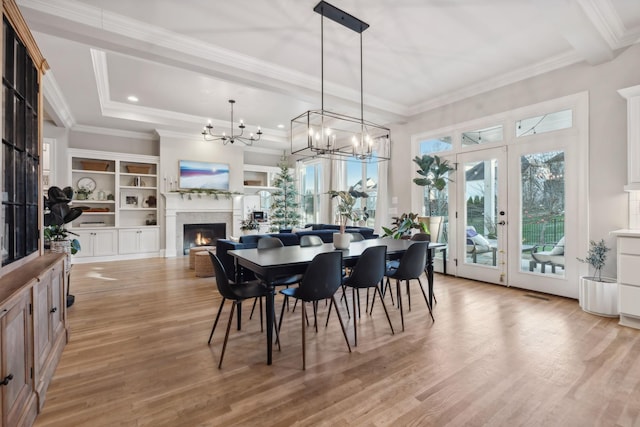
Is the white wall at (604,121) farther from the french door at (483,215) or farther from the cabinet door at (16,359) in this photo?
the cabinet door at (16,359)

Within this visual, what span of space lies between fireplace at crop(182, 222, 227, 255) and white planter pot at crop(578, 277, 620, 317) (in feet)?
23.3

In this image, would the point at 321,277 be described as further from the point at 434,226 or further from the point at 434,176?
the point at 434,176

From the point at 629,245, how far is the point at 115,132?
29.6 ft

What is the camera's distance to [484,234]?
4.84 meters

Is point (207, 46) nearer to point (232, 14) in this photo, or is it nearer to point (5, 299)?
point (232, 14)

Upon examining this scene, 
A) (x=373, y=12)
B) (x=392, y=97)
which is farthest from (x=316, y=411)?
(x=392, y=97)

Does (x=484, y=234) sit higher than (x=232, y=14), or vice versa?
(x=232, y=14)

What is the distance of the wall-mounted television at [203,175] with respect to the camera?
763 centimetres

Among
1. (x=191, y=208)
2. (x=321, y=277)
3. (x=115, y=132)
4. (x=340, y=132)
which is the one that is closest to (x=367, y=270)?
(x=321, y=277)

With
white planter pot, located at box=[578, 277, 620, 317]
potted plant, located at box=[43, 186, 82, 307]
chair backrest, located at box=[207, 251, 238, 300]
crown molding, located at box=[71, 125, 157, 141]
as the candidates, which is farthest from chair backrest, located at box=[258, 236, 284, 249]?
crown molding, located at box=[71, 125, 157, 141]

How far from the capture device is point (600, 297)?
129 inches

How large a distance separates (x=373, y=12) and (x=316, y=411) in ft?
11.0

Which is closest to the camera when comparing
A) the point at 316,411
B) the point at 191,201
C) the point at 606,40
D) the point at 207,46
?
the point at 316,411

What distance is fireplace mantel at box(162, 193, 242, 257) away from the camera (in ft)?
24.4
